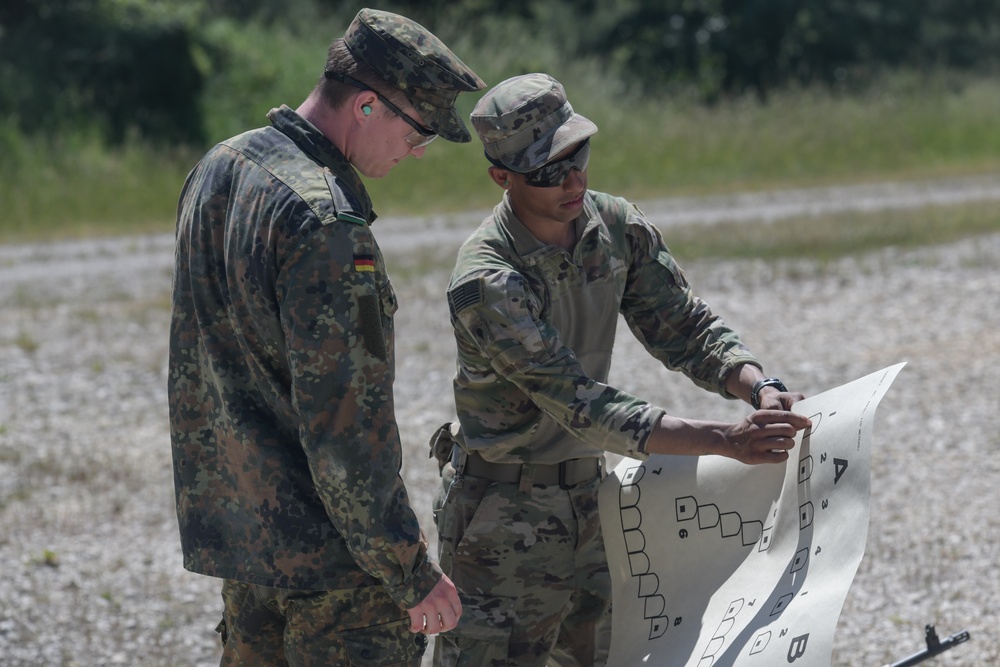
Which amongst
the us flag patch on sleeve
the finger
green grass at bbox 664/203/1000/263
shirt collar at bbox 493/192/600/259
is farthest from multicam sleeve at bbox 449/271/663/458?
green grass at bbox 664/203/1000/263

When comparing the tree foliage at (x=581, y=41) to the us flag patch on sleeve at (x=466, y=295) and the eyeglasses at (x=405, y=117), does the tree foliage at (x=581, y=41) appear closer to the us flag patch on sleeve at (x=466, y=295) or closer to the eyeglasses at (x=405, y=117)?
the us flag patch on sleeve at (x=466, y=295)

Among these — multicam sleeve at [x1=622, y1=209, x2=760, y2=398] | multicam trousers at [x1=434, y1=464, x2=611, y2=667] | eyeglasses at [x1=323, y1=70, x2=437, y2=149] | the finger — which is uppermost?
eyeglasses at [x1=323, y1=70, x2=437, y2=149]

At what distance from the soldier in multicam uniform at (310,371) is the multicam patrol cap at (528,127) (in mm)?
299

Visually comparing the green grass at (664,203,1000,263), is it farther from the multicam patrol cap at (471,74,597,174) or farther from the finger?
the finger

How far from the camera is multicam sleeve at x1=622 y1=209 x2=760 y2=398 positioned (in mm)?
3406

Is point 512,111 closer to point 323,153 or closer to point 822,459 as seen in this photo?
point 323,153

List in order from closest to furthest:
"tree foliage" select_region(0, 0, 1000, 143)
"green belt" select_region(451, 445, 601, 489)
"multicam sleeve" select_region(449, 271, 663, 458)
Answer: "multicam sleeve" select_region(449, 271, 663, 458) → "green belt" select_region(451, 445, 601, 489) → "tree foliage" select_region(0, 0, 1000, 143)

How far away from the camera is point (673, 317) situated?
346 centimetres

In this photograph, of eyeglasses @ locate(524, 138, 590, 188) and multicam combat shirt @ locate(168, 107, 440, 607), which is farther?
eyeglasses @ locate(524, 138, 590, 188)

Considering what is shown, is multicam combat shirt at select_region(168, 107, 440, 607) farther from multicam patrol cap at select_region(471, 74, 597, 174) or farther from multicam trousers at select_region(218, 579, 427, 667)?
multicam patrol cap at select_region(471, 74, 597, 174)

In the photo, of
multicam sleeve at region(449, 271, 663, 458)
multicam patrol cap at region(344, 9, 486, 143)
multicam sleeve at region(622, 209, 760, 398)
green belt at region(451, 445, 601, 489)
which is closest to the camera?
multicam patrol cap at region(344, 9, 486, 143)

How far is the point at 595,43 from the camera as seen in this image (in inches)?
1443

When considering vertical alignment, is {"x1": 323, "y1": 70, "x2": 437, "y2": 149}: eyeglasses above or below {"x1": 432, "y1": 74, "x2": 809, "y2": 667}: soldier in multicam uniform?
above

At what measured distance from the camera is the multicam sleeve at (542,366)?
294 cm
